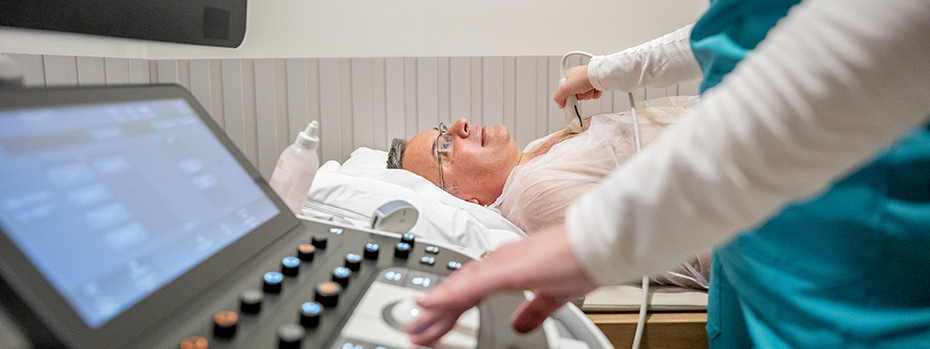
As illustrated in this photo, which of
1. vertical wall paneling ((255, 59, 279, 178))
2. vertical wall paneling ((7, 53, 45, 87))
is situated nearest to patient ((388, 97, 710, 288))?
vertical wall paneling ((255, 59, 279, 178))

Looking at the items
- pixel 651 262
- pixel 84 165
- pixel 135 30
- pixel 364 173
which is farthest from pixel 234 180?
pixel 364 173

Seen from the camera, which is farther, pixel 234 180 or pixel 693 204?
pixel 234 180

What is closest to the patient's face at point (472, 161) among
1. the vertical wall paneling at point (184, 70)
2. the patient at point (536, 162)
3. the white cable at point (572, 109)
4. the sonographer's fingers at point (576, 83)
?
the patient at point (536, 162)

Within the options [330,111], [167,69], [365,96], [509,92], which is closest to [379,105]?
[365,96]

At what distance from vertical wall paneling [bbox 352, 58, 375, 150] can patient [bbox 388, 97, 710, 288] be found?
261mm

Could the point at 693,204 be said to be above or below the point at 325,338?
above

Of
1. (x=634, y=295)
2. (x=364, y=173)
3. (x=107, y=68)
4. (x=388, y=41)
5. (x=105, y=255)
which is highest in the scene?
(x=388, y=41)

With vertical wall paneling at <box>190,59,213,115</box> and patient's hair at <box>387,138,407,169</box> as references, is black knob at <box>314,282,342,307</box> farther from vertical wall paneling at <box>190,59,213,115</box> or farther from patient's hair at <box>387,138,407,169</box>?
vertical wall paneling at <box>190,59,213,115</box>

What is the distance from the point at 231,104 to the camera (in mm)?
1993

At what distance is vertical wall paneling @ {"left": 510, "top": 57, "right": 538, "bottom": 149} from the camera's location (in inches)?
81.3

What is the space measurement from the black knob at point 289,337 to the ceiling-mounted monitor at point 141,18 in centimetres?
46

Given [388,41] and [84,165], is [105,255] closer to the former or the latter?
[84,165]

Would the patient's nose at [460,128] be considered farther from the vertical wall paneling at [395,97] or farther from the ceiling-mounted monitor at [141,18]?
the ceiling-mounted monitor at [141,18]

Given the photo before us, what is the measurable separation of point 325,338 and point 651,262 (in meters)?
0.26
